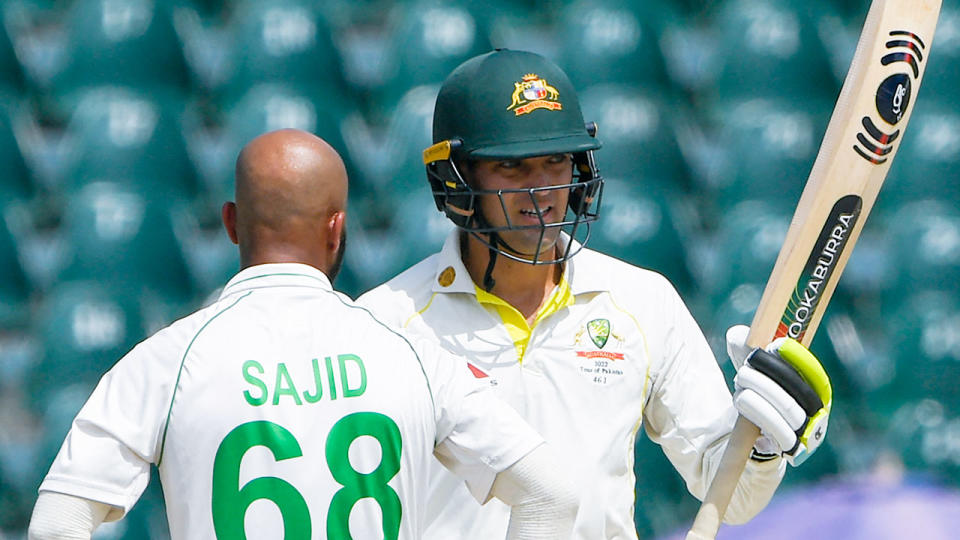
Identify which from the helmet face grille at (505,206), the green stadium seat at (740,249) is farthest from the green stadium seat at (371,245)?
the helmet face grille at (505,206)

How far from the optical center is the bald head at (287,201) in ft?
5.67

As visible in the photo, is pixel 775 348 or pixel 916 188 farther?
pixel 916 188

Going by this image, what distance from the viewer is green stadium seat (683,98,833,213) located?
382 centimetres

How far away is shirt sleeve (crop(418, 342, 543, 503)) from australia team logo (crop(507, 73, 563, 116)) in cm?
63

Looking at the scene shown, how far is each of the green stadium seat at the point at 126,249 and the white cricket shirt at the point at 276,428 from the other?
2071 mm

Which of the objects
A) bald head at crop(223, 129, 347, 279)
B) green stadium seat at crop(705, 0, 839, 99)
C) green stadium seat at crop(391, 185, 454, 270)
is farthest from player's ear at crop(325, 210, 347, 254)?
green stadium seat at crop(705, 0, 839, 99)

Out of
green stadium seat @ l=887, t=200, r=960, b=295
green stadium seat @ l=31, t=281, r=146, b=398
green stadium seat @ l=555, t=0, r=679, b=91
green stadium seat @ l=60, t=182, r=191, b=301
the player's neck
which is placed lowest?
green stadium seat @ l=31, t=281, r=146, b=398

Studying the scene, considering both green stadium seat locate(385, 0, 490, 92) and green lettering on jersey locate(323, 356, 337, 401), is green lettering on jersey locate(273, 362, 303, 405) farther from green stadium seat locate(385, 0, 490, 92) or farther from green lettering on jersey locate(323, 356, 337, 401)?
green stadium seat locate(385, 0, 490, 92)

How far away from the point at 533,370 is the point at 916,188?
6.91ft

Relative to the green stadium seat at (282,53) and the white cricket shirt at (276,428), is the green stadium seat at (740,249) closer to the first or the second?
the green stadium seat at (282,53)

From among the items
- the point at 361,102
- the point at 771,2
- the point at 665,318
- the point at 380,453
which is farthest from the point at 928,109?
the point at 380,453

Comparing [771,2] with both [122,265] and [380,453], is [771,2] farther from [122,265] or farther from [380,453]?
[380,453]

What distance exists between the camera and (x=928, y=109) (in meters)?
3.88

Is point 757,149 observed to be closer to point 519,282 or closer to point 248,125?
point 248,125
